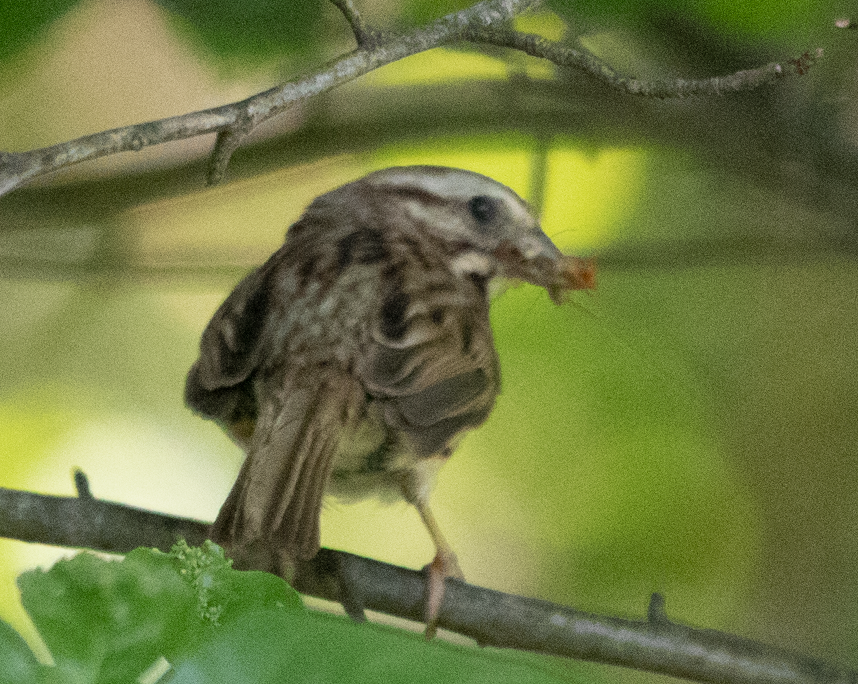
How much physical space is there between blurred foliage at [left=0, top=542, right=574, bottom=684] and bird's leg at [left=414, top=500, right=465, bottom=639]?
0.21 metres

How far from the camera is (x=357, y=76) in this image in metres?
0.53

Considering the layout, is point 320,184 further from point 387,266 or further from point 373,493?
point 373,493

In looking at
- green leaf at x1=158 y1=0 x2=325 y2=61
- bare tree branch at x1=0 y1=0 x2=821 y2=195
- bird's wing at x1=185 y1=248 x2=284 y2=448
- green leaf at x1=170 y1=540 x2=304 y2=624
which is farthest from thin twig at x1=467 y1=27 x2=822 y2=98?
green leaf at x1=170 y1=540 x2=304 y2=624

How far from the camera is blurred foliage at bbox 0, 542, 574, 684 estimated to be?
8.5 inches

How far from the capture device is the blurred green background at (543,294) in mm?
518

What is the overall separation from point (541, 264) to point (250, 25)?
0.77ft

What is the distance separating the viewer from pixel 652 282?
0.55 meters

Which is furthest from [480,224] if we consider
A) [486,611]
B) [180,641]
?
[180,641]

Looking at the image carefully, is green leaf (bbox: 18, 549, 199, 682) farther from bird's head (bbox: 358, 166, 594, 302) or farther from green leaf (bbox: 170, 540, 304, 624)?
bird's head (bbox: 358, 166, 594, 302)

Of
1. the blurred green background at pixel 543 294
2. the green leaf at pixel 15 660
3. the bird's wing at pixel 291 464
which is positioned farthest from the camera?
the blurred green background at pixel 543 294

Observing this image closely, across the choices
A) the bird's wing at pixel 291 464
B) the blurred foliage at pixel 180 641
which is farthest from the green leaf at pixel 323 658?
the bird's wing at pixel 291 464

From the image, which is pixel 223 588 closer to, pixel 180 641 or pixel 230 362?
pixel 180 641

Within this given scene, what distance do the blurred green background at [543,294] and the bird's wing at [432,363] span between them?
0.10 ft

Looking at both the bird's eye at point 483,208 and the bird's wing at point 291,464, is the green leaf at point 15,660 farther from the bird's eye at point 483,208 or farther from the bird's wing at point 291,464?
the bird's eye at point 483,208
